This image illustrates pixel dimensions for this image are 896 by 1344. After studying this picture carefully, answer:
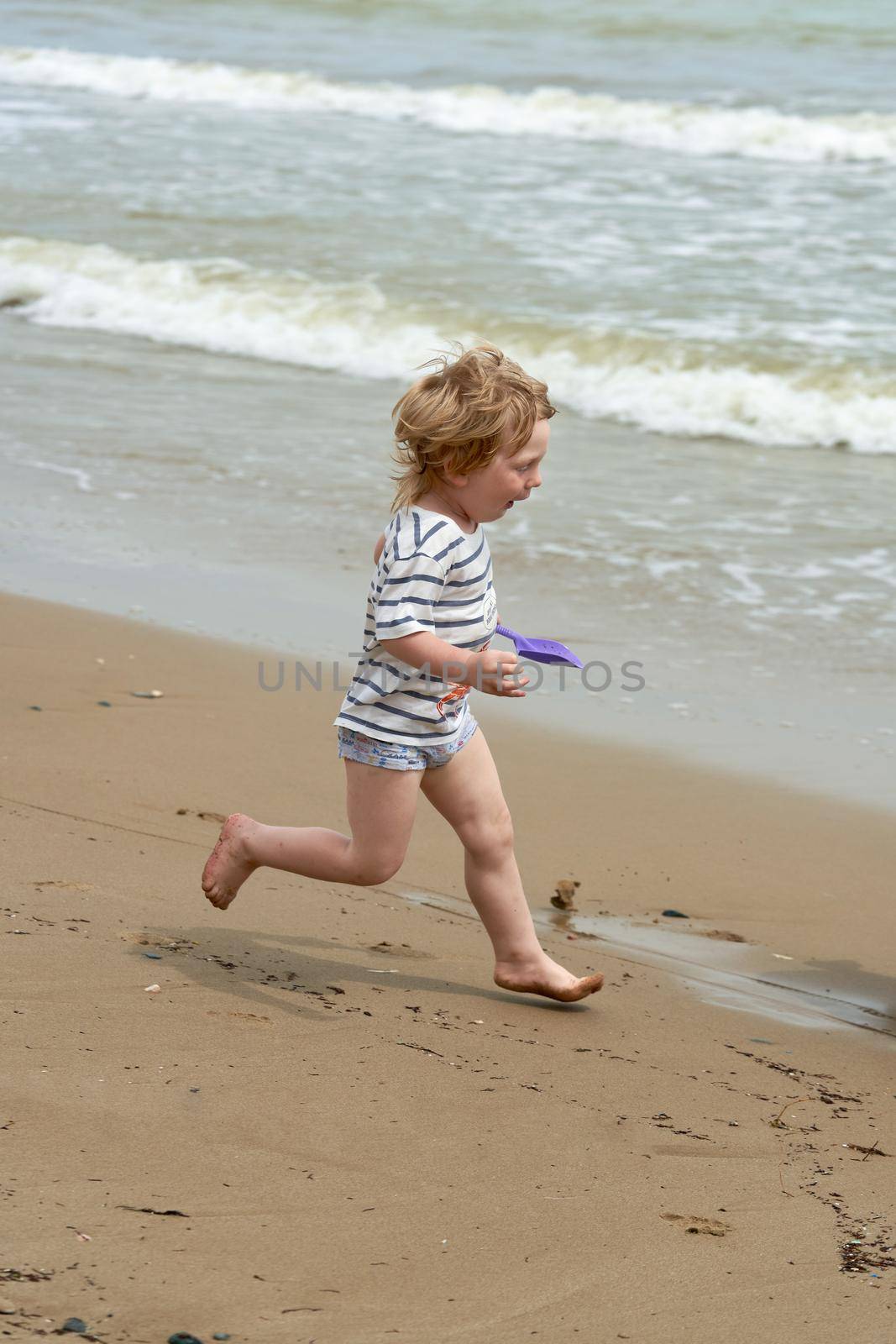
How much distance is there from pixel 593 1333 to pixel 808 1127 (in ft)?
2.78

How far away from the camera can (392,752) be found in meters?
2.93

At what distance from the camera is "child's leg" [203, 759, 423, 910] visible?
2967mm

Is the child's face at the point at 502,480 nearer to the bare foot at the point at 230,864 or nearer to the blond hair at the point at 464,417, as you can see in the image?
the blond hair at the point at 464,417

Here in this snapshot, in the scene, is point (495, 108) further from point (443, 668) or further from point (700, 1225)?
point (700, 1225)

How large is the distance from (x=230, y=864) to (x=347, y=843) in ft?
0.87

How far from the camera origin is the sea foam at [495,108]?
18.0 m

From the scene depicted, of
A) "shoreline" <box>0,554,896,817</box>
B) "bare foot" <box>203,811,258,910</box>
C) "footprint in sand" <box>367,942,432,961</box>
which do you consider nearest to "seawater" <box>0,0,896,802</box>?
"shoreline" <box>0,554,896,817</box>

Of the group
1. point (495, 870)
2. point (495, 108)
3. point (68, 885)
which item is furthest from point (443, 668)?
point (495, 108)

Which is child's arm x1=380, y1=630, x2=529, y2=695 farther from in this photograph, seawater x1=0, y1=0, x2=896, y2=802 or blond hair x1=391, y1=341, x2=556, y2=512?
seawater x1=0, y1=0, x2=896, y2=802

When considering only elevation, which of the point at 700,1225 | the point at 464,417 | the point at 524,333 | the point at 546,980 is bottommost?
the point at 700,1225

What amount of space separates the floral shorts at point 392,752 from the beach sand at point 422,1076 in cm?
46

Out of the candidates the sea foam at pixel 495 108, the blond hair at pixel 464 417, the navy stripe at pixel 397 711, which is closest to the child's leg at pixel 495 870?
the navy stripe at pixel 397 711

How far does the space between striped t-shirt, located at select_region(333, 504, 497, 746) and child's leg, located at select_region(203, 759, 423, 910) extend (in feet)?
0.33

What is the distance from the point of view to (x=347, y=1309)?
1858 millimetres
